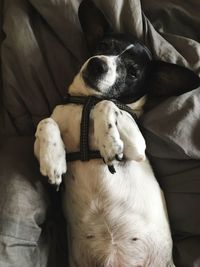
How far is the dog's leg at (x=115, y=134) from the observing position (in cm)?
155

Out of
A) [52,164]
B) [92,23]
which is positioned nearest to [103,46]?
[92,23]

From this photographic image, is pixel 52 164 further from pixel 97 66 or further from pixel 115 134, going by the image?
pixel 97 66

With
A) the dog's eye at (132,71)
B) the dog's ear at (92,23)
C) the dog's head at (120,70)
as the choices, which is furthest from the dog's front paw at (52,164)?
the dog's ear at (92,23)

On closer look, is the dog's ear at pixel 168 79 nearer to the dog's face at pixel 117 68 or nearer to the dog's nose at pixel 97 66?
the dog's face at pixel 117 68

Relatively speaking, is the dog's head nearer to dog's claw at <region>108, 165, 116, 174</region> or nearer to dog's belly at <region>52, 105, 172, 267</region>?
dog's belly at <region>52, 105, 172, 267</region>

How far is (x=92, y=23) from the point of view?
6.18 ft

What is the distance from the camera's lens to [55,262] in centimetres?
176

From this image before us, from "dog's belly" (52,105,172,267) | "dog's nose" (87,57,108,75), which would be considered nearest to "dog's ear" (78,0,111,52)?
"dog's nose" (87,57,108,75)

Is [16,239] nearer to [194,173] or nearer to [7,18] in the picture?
[194,173]

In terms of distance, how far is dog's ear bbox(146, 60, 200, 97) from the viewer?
1.78 meters

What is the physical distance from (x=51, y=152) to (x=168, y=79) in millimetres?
617

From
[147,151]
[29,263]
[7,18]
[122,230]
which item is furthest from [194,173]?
[7,18]

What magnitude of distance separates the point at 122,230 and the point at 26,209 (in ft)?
1.26

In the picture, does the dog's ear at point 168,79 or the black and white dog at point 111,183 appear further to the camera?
the dog's ear at point 168,79
